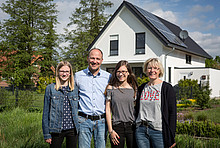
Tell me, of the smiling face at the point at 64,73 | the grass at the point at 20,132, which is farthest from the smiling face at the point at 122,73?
the grass at the point at 20,132

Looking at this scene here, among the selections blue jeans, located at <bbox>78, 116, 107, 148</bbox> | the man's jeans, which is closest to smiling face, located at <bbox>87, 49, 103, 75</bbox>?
blue jeans, located at <bbox>78, 116, 107, 148</bbox>

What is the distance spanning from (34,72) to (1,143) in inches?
890

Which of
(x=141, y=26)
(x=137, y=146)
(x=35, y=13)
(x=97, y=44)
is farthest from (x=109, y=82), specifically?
(x=35, y=13)

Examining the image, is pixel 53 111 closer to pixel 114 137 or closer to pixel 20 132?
pixel 114 137

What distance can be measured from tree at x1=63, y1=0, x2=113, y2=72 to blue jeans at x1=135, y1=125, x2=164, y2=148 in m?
27.2

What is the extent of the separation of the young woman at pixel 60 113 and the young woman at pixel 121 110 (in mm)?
566

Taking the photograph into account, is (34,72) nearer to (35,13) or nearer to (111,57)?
(35,13)

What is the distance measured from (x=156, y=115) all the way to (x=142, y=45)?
702 inches

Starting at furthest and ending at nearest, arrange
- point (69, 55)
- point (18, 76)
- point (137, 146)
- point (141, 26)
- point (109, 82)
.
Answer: point (69, 55) → point (18, 76) → point (141, 26) → point (109, 82) → point (137, 146)

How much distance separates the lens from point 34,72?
2702cm

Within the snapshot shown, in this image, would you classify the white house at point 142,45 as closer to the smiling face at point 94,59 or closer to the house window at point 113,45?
the house window at point 113,45

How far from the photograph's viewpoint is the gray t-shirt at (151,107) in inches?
134

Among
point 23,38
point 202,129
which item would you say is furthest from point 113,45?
point 202,129

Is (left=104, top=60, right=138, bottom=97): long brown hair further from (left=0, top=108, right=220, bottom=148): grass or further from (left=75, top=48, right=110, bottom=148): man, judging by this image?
(left=0, top=108, right=220, bottom=148): grass
